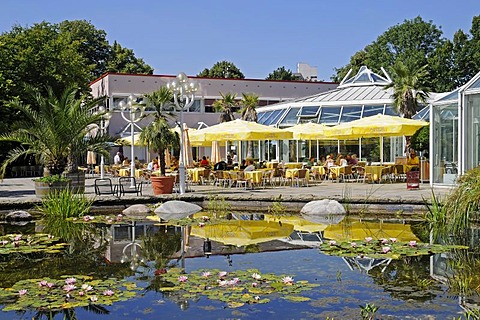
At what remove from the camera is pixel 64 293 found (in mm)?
6840

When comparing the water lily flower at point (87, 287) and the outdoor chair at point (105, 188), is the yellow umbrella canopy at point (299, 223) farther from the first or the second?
the water lily flower at point (87, 287)

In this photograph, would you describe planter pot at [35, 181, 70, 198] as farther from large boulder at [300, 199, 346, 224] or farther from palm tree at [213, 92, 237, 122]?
palm tree at [213, 92, 237, 122]

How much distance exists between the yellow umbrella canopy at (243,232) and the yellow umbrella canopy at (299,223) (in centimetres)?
20

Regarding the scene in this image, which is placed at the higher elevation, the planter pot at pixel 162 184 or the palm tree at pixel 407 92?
the palm tree at pixel 407 92

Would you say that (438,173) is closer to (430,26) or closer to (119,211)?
(119,211)

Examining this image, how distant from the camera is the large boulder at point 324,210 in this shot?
542 inches

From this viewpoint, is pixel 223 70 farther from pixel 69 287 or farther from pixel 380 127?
pixel 69 287

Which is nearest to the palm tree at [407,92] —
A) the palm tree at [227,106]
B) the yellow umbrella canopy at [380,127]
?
the yellow umbrella canopy at [380,127]

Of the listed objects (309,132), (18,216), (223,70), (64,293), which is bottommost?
(64,293)

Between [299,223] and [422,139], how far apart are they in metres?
10.9

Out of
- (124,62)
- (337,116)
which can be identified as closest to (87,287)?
(337,116)

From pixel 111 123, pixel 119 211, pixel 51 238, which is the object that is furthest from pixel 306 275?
pixel 111 123

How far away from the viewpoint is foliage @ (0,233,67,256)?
9703 millimetres

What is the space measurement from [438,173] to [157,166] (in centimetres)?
997
